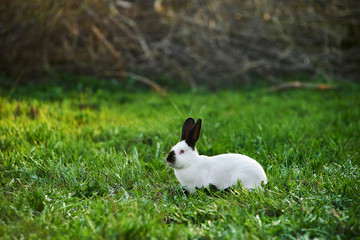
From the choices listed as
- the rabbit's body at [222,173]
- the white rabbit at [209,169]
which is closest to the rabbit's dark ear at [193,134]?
the white rabbit at [209,169]

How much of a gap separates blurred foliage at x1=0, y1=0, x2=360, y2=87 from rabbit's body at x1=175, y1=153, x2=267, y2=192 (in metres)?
4.92

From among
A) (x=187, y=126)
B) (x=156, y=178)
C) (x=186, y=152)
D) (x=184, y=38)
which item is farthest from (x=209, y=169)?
(x=184, y=38)

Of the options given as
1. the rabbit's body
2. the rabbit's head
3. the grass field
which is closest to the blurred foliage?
the grass field

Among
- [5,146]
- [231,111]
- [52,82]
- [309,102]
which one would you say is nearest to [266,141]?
[231,111]

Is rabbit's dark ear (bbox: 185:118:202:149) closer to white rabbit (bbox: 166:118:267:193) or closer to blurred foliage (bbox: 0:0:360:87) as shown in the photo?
white rabbit (bbox: 166:118:267:193)

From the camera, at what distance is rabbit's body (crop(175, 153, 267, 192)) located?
247 cm

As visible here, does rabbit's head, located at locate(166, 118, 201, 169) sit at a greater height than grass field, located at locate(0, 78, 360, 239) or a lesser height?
greater

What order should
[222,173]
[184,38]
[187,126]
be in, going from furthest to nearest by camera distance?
[184,38], [187,126], [222,173]

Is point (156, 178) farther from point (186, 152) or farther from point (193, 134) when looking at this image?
point (193, 134)

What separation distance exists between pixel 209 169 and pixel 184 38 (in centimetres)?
566

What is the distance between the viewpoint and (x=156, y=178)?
114 inches

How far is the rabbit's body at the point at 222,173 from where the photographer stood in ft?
8.09

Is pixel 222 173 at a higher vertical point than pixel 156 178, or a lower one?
higher

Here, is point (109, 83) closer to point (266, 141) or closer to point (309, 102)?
point (309, 102)
